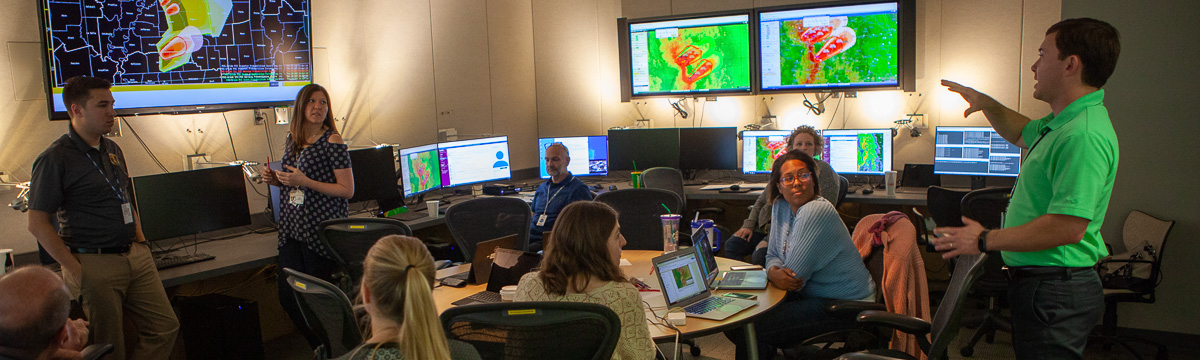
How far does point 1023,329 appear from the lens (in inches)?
90.0

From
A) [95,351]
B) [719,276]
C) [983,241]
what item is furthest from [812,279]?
[95,351]

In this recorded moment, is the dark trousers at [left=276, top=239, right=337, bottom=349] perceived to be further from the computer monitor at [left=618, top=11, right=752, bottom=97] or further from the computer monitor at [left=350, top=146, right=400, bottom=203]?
the computer monitor at [left=618, top=11, right=752, bottom=97]

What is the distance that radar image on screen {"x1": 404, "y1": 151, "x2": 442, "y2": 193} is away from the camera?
211 inches

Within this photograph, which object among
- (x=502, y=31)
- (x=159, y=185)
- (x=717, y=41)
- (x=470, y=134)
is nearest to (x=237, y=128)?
(x=159, y=185)

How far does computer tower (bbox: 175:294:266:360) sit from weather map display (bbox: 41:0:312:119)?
106 cm

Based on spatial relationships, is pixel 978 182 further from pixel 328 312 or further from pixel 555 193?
pixel 328 312

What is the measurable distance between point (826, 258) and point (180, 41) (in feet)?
11.3

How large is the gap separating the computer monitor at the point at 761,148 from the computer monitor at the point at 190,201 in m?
3.84

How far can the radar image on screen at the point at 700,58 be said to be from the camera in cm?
631

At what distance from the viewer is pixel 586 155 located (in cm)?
675

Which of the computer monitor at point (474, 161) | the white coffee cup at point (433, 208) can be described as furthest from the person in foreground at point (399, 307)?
the computer monitor at point (474, 161)

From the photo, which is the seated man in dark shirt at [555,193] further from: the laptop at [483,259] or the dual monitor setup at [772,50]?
the dual monitor setup at [772,50]

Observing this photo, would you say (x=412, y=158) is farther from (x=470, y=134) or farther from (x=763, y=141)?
(x=763, y=141)

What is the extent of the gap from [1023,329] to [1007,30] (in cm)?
400
